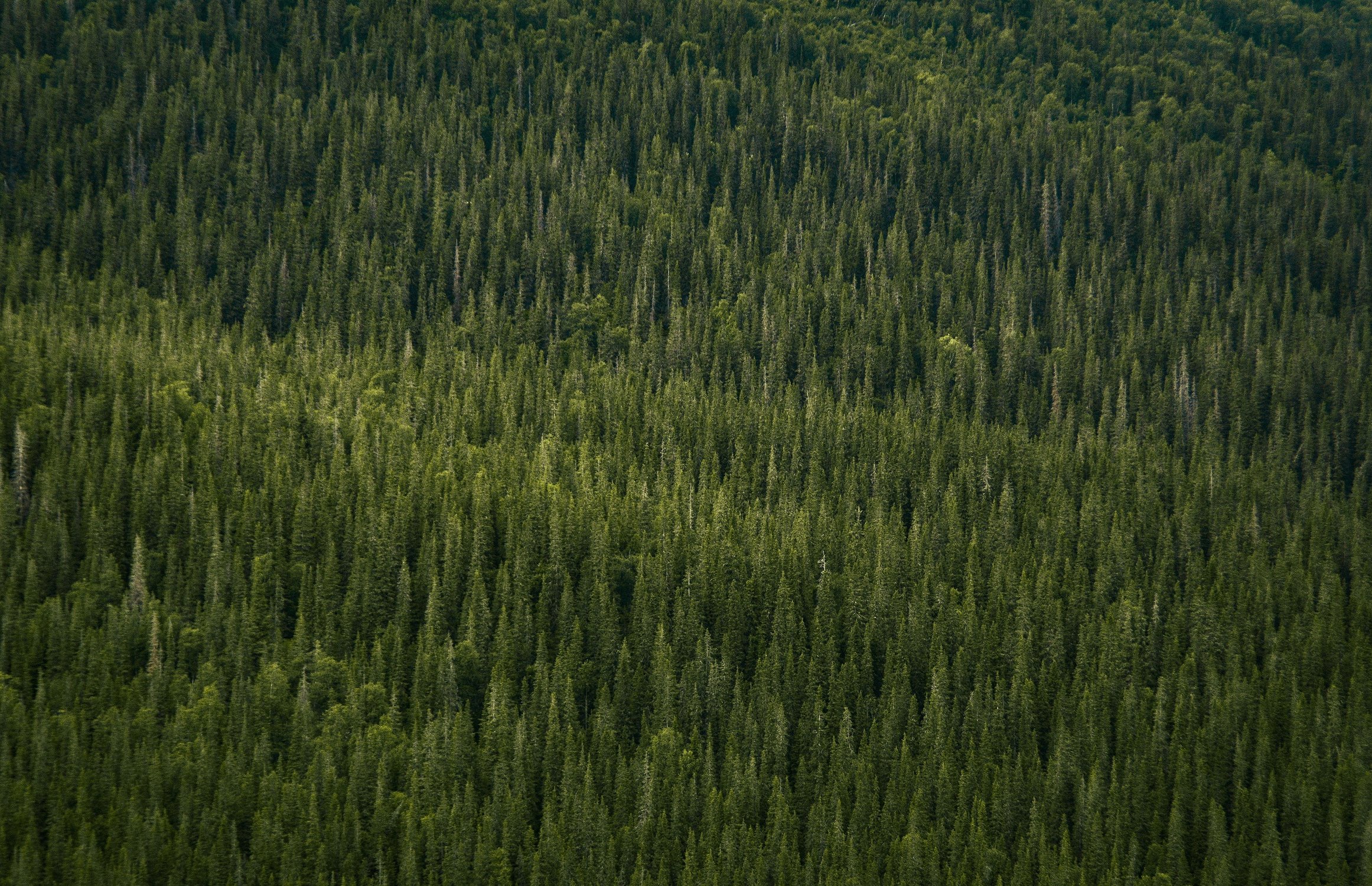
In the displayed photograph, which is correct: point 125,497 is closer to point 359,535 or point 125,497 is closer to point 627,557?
point 359,535

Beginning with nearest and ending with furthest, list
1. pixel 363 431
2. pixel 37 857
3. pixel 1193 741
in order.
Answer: pixel 37 857
pixel 1193 741
pixel 363 431

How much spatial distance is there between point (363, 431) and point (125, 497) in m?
27.7

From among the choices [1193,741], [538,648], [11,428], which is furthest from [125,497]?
[1193,741]

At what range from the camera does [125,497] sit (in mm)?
154250

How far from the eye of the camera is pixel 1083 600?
158000 mm

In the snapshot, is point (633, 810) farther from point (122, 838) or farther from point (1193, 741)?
point (1193, 741)

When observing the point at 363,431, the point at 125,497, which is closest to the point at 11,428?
the point at 125,497

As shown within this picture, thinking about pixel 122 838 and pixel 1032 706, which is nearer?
pixel 122 838

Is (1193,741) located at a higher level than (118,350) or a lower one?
lower

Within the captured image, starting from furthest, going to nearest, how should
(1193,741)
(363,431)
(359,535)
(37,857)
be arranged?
(363,431)
(359,535)
(1193,741)
(37,857)

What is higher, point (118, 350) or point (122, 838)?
point (118, 350)

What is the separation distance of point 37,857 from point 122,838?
7.57 metres

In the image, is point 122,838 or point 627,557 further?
point 627,557

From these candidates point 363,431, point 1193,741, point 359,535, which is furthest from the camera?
point 363,431
